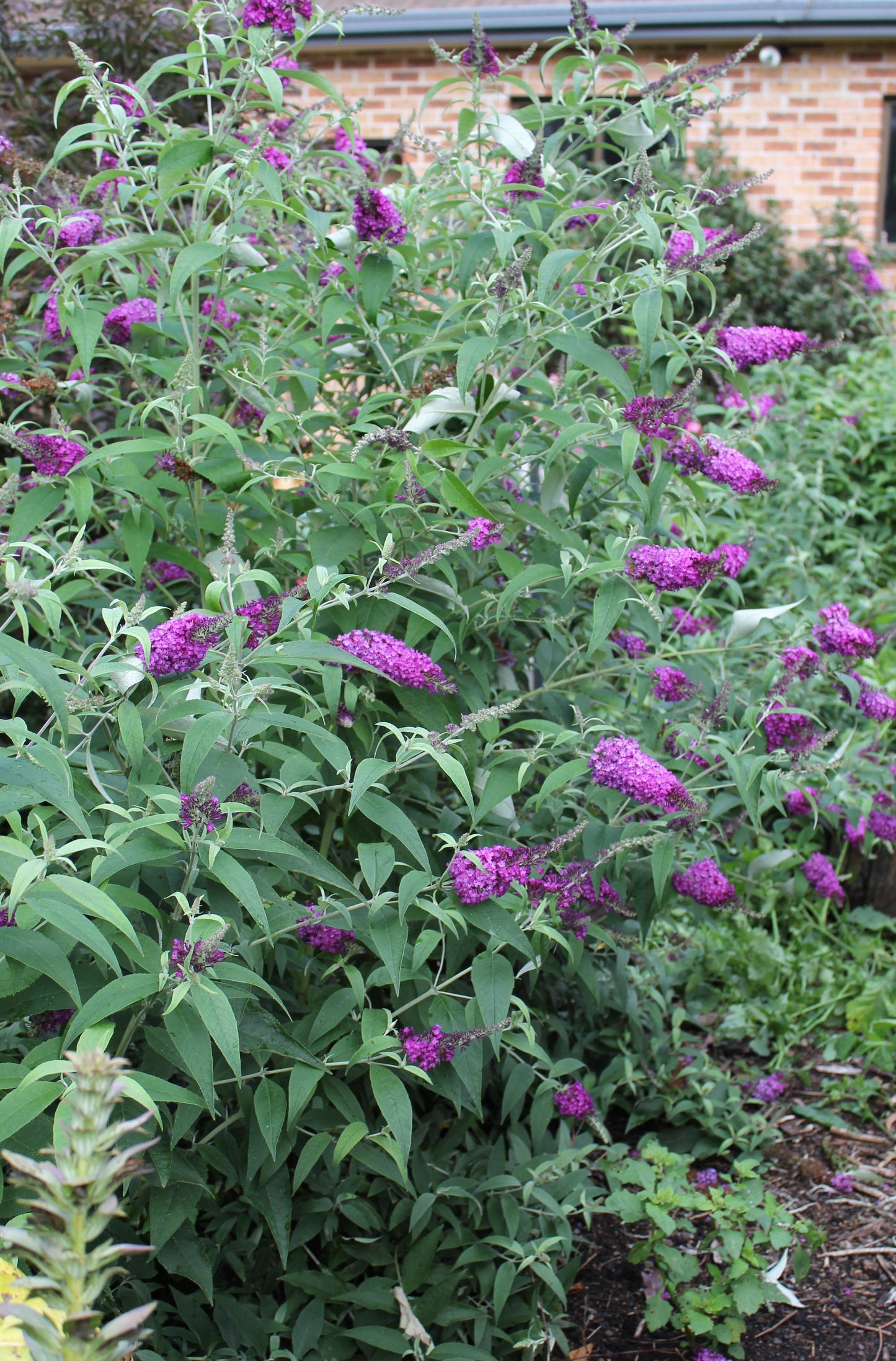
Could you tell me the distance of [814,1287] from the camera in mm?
2580

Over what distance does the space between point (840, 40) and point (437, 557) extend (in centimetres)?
1018

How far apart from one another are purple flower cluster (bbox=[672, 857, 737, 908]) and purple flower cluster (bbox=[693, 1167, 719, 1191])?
2.20 ft

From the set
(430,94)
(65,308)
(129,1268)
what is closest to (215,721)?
(129,1268)

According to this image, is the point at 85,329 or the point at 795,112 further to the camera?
the point at 795,112

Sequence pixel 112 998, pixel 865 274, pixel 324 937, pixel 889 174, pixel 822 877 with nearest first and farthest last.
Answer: pixel 112 998 < pixel 324 937 < pixel 822 877 < pixel 865 274 < pixel 889 174

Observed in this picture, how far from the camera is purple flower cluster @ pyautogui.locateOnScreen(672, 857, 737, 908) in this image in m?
2.45

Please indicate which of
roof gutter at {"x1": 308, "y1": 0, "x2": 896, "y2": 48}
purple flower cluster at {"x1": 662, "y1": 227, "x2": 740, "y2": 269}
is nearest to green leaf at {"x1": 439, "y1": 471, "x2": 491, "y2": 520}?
purple flower cluster at {"x1": 662, "y1": 227, "x2": 740, "y2": 269}

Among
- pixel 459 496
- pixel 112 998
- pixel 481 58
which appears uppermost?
pixel 481 58

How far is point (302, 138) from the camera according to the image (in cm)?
320

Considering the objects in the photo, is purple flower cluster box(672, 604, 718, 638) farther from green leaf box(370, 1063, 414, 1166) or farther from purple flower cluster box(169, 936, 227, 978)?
purple flower cluster box(169, 936, 227, 978)

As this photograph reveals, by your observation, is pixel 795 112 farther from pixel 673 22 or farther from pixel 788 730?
pixel 788 730

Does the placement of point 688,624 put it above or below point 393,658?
below

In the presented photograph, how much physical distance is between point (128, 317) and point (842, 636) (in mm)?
1669

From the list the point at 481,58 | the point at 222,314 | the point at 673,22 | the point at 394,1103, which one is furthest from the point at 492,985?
the point at 673,22
